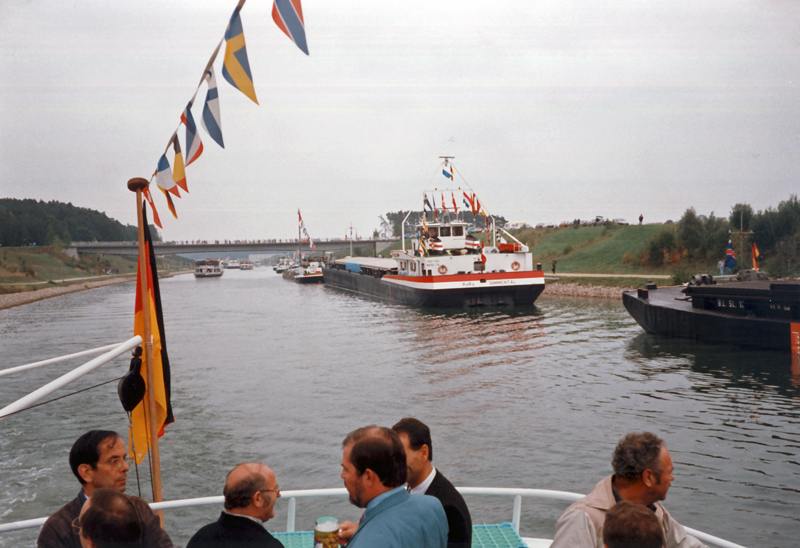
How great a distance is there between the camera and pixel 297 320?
114 feet

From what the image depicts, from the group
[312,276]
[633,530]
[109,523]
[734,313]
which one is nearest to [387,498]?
[633,530]

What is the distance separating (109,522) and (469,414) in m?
11.9

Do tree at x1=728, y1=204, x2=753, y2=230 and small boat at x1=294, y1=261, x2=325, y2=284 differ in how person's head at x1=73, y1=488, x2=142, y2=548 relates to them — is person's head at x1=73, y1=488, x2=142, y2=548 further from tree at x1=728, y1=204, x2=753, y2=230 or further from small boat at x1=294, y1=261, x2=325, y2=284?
small boat at x1=294, y1=261, x2=325, y2=284

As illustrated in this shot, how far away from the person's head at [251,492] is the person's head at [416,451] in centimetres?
72

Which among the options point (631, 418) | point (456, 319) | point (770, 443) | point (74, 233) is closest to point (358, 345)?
point (456, 319)

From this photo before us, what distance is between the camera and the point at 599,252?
59.4 metres

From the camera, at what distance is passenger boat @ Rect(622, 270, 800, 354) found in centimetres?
1855

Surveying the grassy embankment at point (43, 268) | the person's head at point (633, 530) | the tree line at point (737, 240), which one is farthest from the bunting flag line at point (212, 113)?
the grassy embankment at point (43, 268)

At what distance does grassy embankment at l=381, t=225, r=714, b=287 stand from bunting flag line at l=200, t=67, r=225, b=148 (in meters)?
40.9

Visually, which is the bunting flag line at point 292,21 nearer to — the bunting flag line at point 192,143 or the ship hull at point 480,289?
the bunting flag line at point 192,143

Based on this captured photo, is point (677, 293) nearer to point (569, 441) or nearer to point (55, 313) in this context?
point (569, 441)

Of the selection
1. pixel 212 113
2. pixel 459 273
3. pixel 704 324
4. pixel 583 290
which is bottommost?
pixel 583 290

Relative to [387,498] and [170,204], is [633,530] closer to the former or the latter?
[387,498]

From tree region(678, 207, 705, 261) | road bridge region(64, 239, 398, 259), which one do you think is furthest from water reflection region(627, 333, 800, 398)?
road bridge region(64, 239, 398, 259)
